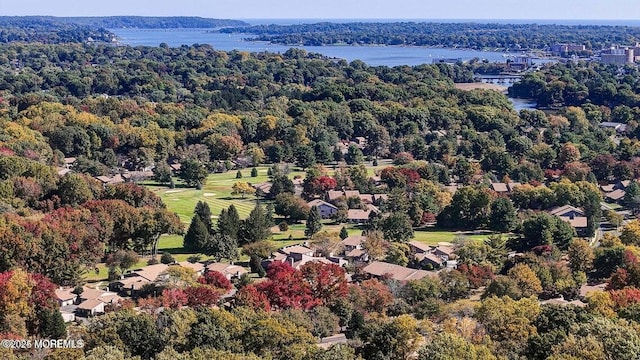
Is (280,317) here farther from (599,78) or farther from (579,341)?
(599,78)

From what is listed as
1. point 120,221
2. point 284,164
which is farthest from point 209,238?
point 284,164

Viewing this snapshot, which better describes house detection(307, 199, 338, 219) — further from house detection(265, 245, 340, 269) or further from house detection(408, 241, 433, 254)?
house detection(265, 245, 340, 269)

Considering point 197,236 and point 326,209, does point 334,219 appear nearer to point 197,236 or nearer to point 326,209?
point 326,209

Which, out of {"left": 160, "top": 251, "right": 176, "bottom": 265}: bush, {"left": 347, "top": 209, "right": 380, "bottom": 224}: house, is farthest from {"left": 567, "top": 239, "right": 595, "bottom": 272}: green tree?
{"left": 160, "top": 251, "right": 176, "bottom": 265}: bush

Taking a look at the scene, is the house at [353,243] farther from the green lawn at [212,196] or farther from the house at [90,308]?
the house at [90,308]

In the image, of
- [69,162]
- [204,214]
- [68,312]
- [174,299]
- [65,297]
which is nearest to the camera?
[174,299]

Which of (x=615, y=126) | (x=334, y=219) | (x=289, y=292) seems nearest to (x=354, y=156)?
(x=334, y=219)
